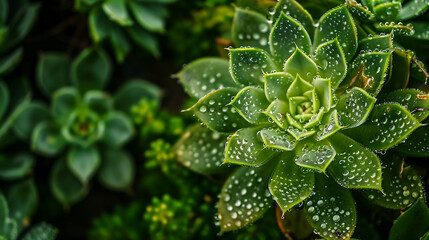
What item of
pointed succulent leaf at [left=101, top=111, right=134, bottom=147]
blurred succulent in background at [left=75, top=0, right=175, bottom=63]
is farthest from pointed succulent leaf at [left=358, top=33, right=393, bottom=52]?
pointed succulent leaf at [left=101, top=111, right=134, bottom=147]

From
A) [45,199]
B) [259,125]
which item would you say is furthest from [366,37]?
[45,199]

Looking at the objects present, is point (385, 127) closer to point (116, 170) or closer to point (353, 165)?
point (353, 165)

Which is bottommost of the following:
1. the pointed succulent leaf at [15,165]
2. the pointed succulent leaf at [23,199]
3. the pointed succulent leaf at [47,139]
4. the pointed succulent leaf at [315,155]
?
the pointed succulent leaf at [23,199]

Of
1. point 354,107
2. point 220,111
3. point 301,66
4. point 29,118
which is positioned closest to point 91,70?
point 29,118

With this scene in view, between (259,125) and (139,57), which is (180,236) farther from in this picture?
(139,57)

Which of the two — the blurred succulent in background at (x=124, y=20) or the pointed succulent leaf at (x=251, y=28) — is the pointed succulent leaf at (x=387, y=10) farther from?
the blurred succulent in background at (x=124, y=20)

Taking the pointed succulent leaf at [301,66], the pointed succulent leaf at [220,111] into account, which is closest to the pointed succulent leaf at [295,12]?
the pointed succulent leaf at [301,66]

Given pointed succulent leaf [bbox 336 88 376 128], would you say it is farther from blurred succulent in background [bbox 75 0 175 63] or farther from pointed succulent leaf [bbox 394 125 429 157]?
blurred succulent in background [bbox 75 0 175 63]
